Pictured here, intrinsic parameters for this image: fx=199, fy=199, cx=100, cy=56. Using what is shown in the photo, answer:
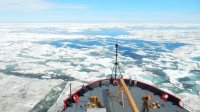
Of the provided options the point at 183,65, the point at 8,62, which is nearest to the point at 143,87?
the point at 183,65

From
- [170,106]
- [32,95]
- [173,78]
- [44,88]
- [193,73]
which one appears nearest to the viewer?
[170,106]

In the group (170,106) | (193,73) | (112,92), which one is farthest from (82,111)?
(193,73)

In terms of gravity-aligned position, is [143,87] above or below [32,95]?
above

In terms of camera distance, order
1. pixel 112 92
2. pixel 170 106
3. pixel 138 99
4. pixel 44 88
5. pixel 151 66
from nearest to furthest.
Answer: pixel 170 106 < pixel 138 99 < pixel 112 92 < pixel 44 88 < pixel 151 66

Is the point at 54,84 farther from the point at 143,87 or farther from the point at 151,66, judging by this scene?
the point at 151,66

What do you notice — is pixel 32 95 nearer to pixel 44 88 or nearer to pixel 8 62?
pixel 44 88

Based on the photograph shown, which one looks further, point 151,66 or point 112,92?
point 151,66
